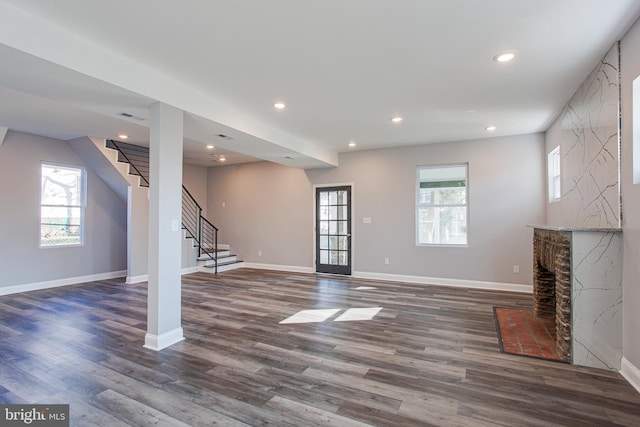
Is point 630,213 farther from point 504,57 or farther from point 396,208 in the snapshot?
point 396,208

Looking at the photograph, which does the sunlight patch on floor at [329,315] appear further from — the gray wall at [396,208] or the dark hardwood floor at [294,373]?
the gray wall at [396,208]

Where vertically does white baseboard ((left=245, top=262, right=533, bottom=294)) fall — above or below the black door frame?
below

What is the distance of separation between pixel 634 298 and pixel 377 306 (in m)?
2.81

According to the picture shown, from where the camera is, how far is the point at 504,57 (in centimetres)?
288

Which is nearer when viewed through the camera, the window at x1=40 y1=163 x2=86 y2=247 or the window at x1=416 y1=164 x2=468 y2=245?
the window at x1=40 y1=163 x2=86 y2=247

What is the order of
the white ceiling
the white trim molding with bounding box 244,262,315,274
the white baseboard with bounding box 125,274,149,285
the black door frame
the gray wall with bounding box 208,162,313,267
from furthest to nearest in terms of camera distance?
the gray wall with bounding box 208,162,313,267 → the white trim molding with bounding box 244,262,315,274 → the black door frame → the white baseboard with bounding box 125,274,149,285 → the white ceiling

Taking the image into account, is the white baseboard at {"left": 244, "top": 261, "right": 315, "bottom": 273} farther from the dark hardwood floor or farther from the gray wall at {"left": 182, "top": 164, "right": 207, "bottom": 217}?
the dark hardwood floor

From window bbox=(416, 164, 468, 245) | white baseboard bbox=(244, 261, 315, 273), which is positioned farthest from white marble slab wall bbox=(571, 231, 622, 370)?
white baseboard bbox=(244, 261, 315, 273)

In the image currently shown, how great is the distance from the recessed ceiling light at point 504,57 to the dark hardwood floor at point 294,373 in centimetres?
277

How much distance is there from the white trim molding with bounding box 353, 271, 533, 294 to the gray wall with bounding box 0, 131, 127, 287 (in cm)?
563

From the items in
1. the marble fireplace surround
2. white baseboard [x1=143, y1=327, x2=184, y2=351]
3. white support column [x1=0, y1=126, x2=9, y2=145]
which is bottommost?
white baseboard [x1=143, y1=327, x2=184, y2=351]

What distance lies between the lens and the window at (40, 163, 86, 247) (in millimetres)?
6047

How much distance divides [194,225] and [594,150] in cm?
821

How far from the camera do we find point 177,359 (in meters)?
2.95
